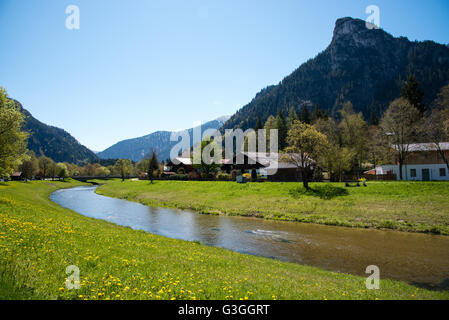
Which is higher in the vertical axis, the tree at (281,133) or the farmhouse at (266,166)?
the tree at (281,133)

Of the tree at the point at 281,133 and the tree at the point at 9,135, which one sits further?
the tree at the point at 281,133

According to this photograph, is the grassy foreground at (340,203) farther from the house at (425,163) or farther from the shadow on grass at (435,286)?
the house at (425,163)

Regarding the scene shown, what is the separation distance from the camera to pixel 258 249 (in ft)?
66.9

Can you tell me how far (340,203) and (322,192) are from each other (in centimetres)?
536

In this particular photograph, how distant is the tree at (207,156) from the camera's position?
3350 inches

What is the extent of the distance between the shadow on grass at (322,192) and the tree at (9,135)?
3862 cm

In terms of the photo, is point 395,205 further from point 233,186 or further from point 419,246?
point 233,186

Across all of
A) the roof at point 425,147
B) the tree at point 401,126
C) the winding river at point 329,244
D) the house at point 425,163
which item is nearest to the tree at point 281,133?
the tree at point 401,126

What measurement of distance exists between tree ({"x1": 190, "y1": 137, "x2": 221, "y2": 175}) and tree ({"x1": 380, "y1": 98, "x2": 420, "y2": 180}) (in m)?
51.9

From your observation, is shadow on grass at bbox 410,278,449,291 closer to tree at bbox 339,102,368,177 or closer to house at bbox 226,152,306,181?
house at bbox 226,152,306,181

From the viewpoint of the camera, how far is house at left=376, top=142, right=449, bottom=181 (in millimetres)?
46709

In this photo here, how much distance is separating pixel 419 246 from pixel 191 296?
21756 millimetres

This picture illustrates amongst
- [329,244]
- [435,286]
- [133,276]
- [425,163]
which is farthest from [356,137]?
[133,276]
